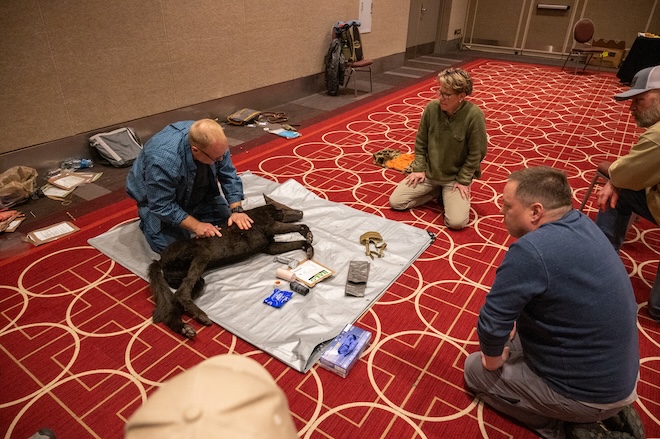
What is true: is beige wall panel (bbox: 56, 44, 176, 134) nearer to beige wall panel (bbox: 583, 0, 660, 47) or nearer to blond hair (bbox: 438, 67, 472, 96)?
blond hair (bbox: 438, 67, 472, 96)

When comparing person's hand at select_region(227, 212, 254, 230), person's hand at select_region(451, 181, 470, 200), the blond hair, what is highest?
the blond hair

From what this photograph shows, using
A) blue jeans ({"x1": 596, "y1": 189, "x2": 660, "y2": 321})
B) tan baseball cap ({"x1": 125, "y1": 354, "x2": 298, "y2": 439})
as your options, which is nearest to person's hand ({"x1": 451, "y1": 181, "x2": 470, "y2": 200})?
blue jeans ({"x1": 596, "y1": 189, "x2": 660, "y2": 321})

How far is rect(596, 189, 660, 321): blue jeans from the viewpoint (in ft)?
7.37

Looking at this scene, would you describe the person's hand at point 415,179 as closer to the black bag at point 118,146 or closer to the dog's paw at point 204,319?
the dog's paw at point 204,319

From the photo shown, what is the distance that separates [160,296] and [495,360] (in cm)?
160

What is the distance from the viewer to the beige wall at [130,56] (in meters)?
3.32

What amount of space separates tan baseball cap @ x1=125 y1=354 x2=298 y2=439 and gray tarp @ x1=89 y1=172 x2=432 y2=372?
1.40 metres

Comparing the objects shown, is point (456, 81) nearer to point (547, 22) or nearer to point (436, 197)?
point (436, 197)

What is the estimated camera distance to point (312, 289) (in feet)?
7.84

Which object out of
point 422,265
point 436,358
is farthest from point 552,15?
point 436,358

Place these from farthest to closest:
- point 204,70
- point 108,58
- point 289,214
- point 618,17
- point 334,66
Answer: point 618,17
point 334,66
point 204,70
point 108,58
point 289,214

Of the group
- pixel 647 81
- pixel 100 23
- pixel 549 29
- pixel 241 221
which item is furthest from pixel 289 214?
pixel 549 29

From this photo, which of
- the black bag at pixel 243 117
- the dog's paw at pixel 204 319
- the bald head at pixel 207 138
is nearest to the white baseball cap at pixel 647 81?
the bald head at pixel 207 138

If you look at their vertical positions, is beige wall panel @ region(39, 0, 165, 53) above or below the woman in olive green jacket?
above
